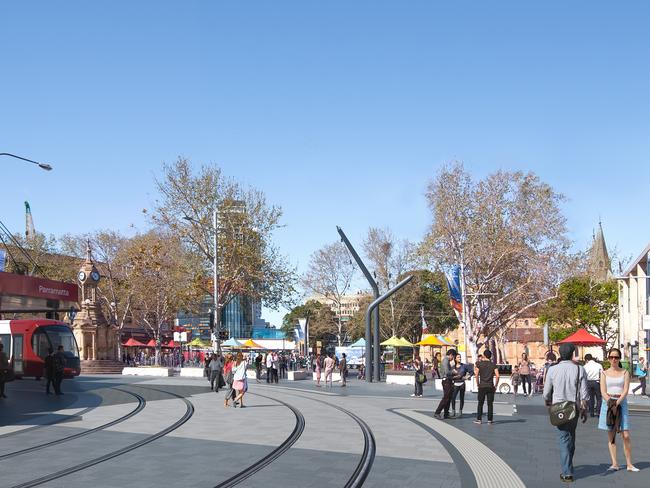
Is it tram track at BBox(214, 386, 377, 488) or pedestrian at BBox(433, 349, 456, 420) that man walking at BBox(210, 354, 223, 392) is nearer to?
tram track at BBox(214, 386, 377, 488)

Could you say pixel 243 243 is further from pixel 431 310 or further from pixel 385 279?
pixel 431 310

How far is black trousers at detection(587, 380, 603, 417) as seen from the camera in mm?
19141

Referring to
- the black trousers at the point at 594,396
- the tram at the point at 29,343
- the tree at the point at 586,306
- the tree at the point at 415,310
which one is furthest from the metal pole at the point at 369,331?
the tree at the point at 586,306

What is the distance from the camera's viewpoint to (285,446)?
13492 mm

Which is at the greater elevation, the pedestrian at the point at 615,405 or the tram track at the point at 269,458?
the pedestrian at the point at 615,405

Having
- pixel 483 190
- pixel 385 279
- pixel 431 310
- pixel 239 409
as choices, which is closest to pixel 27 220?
pixel 431 310

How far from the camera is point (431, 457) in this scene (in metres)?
12.3

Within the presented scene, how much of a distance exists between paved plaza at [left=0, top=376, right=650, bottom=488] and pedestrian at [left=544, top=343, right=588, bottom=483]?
0.34 meters

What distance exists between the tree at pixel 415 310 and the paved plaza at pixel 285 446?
1699 inches

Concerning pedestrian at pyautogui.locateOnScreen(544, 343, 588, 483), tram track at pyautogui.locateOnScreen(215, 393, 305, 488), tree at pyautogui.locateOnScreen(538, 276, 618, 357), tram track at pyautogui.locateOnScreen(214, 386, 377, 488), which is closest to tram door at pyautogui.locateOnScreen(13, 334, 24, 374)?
tram track at pyautogui.locateOnScreen(215, 393, 305, 488)

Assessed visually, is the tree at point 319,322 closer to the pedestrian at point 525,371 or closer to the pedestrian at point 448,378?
the pedestrian at point 525,371

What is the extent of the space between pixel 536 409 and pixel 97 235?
54436 millimetres

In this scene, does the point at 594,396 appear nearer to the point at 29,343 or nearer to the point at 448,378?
the point at 448,378

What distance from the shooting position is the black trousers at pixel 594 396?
19141mm
